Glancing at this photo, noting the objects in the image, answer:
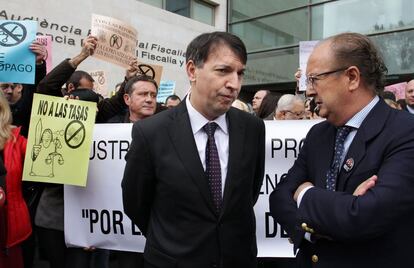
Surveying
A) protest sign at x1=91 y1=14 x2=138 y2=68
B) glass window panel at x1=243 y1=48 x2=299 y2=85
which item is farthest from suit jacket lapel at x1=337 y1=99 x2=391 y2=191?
glass window panel at x1=243 y1=48 x2=299 y2=85

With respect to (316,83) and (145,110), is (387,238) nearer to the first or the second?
(316,83)

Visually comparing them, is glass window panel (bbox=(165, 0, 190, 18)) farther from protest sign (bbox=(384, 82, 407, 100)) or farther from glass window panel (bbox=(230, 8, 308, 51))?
protest sign (bbox=(384, 82, 407, 100))

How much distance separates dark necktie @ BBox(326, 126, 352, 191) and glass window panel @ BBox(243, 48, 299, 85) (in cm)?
1155

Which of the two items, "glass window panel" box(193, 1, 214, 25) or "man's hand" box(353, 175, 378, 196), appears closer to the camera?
"man's hand" box(353, 175, 378, 196)

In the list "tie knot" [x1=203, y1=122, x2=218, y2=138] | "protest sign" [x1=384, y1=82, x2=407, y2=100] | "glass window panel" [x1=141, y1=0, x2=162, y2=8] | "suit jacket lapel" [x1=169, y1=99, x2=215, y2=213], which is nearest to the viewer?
"suit jacket lapel" [x1=169, y1=99, x2=215, y2=213]

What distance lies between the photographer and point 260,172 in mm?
2250

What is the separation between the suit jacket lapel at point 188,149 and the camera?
187 cm

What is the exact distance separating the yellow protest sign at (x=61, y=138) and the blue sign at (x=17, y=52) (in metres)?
0.30

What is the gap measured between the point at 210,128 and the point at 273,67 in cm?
1191

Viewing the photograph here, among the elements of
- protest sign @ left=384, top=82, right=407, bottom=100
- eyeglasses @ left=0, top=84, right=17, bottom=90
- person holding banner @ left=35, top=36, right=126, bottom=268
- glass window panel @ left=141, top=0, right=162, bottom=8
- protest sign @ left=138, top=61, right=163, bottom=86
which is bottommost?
person holding banner @ left=35, top=36, right=126, bottom=268

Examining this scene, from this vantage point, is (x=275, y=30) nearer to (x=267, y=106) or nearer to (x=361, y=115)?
(x=267, y=106)

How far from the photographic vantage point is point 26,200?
3256 millimetres

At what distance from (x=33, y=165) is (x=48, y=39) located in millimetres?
1371

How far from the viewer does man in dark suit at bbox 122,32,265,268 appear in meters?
1.88
